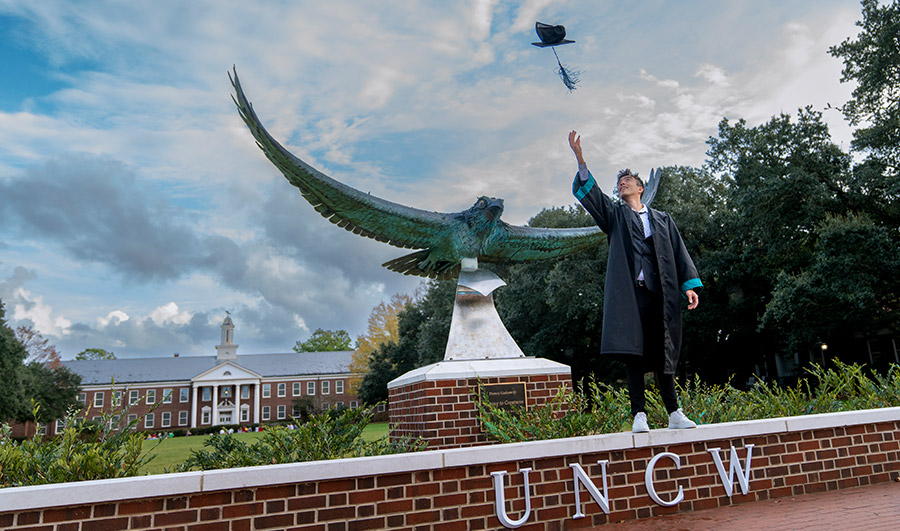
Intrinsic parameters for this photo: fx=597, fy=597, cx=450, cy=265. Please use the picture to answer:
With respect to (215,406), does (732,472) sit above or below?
below

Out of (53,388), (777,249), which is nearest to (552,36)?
(777,249)

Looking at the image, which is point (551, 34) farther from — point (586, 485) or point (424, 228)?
point (586, 485)

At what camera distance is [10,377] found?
29.6 meters

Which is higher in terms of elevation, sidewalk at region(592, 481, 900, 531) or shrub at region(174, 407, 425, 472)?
shrub at region(174, 407, 425, 472)

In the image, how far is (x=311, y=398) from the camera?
2120 inches

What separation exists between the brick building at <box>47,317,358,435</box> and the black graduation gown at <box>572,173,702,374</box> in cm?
5232

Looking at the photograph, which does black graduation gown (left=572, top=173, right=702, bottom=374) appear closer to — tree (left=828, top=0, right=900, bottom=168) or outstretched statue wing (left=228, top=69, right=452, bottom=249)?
outstretched statue wing (left=228, top=69, right=452, bottom=249)

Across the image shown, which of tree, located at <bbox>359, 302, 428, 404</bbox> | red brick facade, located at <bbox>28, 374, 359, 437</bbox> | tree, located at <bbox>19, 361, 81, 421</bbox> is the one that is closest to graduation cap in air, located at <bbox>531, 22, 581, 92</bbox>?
tree, located at <bbox>359, 302, 428, 404</bbox>

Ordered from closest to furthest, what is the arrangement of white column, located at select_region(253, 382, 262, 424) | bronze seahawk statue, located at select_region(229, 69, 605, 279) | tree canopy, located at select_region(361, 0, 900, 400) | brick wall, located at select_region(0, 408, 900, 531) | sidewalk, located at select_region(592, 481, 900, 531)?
brick wall, located at select_region(0, 408, 900, 531) → sidewalk, located at select_region(592, 481, 900, 531) → bronze seahawk statue, located at select_region(229, 69, 605, 279) → tree canopy, located at select_region(361, 0, 900, 400) → white column, located at select_region(253, 382, 262, 424)

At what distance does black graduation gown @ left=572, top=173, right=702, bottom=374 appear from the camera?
4395mm

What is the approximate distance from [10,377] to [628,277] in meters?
34.6

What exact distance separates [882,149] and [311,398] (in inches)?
1813

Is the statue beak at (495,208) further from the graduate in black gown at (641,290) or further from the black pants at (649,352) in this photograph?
the black pants at (649,352)

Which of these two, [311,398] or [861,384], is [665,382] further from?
[311,398]
